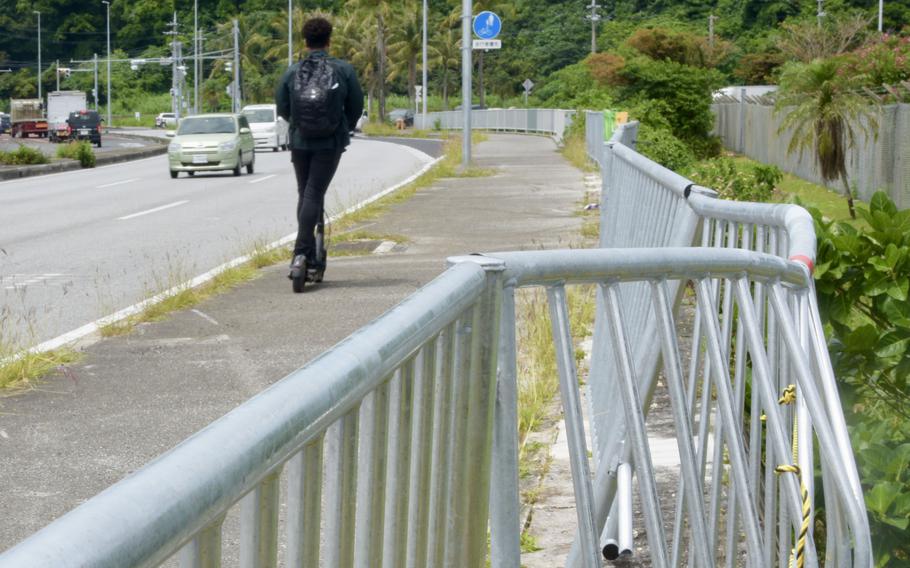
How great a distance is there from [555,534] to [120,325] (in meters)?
5.01

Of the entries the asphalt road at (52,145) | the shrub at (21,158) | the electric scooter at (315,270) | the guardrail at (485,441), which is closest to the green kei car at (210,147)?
the shrub at (21,158)

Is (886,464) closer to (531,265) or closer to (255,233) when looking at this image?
(531,265)

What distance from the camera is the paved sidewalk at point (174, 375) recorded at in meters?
5.39

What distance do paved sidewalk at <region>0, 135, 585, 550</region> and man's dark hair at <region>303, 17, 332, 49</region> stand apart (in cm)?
171

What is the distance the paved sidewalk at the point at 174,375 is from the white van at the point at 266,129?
3414cm

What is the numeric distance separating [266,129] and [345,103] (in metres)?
39.0

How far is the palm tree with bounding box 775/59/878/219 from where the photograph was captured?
873 inches

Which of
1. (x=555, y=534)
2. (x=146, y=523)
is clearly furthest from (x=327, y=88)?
(x=146, y=523)

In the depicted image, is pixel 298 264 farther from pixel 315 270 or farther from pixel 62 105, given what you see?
pixel 62 105

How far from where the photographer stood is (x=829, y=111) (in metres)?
22.4

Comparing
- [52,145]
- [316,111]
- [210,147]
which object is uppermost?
[316,111]

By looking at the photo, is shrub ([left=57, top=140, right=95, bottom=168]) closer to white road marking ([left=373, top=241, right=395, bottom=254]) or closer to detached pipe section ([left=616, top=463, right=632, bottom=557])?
white road marking ([left=373, top=241, right=395, bottom=254])

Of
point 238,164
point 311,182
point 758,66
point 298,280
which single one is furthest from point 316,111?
point 758,66

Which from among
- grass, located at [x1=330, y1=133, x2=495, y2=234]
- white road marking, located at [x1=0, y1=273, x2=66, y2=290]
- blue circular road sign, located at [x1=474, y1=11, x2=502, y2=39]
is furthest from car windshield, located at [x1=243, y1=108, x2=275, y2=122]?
white road marking, located at [x1=0, y1=273, x2=66, y2=290]
